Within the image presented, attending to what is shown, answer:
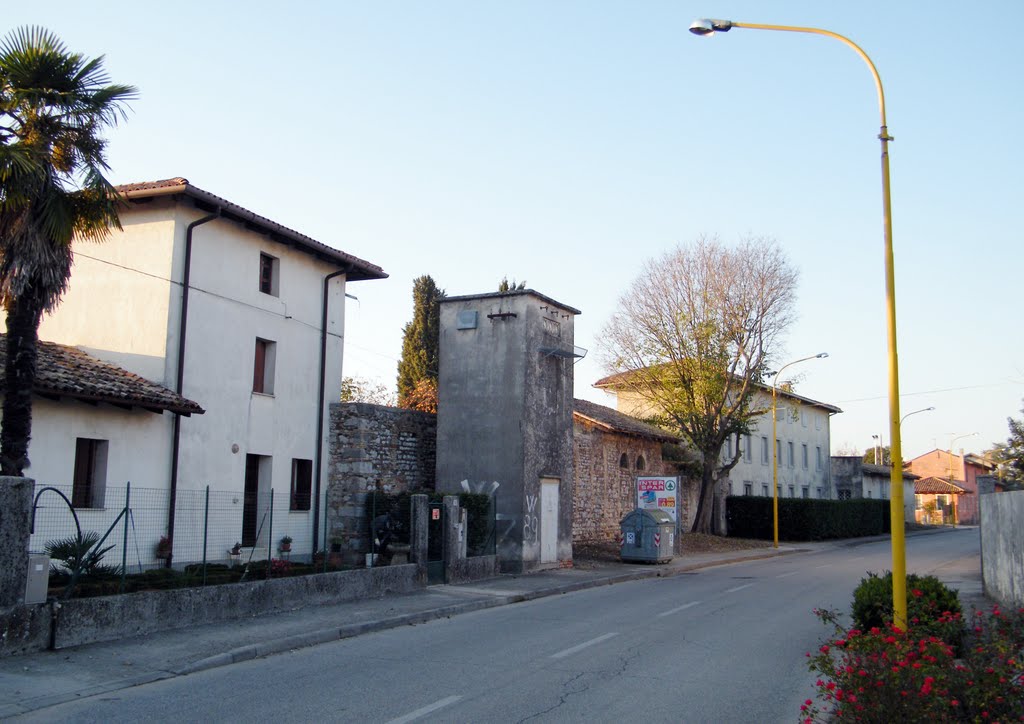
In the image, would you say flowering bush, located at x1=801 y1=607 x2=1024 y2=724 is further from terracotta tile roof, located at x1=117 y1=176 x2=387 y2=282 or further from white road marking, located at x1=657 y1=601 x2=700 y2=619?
terracotta tile roof, located at x1=117 y1=176 x2=387 y2=282

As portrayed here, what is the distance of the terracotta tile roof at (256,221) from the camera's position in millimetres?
17516

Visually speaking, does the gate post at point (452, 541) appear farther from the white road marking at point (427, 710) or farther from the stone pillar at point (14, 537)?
the white road marking at point (427, 710)

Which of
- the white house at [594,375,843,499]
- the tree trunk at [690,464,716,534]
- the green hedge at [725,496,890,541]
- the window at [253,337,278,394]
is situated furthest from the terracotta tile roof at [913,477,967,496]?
the window at [253,337,278,394]

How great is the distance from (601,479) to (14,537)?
22769mm

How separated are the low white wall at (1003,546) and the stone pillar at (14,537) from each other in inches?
539

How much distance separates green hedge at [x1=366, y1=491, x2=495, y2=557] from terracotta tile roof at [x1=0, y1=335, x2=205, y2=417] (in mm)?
5346

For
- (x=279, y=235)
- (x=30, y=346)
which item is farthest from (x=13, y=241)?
(x=279, y=235)

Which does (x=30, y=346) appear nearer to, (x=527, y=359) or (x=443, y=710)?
(x=443, y=710)

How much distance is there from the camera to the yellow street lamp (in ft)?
29.7

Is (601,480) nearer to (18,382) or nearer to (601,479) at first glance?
(601,479)

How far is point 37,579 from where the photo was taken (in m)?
10.2

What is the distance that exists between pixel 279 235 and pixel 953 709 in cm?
1793

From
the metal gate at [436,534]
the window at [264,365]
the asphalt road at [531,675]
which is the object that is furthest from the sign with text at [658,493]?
the window at [264,365]

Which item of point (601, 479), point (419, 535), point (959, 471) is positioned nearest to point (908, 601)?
point (419, 535)
